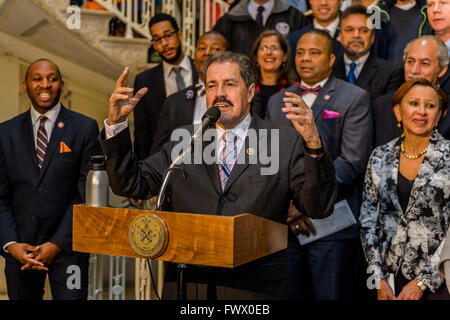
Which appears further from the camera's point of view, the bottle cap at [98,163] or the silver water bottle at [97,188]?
the bottle cap at [98,163]

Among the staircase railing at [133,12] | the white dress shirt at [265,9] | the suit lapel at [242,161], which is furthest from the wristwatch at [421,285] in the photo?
the staircase railing at [133,12]

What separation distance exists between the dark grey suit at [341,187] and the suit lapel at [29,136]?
135 cm

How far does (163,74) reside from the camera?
3.80 m

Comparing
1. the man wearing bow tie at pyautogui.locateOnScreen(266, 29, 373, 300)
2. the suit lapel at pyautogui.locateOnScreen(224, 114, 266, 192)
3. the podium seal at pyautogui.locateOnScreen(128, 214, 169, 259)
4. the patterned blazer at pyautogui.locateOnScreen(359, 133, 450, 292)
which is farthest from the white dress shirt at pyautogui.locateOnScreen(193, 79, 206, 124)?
the podium seal at pyautogui.locateOnScreen(128, 214, 169, 259)

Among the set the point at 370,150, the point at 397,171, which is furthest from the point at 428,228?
the point at 370,150

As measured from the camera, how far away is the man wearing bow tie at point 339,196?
2.62 m

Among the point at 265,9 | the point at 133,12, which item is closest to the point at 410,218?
the point at 265,9

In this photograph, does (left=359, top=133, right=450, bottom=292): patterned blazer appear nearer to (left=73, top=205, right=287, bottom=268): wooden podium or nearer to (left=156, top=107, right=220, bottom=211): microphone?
(left=73, top=205, right=287, bottom=268): wooden podium

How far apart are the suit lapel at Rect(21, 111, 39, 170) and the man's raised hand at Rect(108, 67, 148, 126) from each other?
42.3 inches

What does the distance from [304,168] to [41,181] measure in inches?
58.6

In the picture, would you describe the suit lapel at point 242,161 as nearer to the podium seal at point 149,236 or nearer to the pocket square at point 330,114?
the podium seal at point 149,236

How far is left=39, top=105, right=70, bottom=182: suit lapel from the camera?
2742 mm

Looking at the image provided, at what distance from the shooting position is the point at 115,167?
193 centimetres
